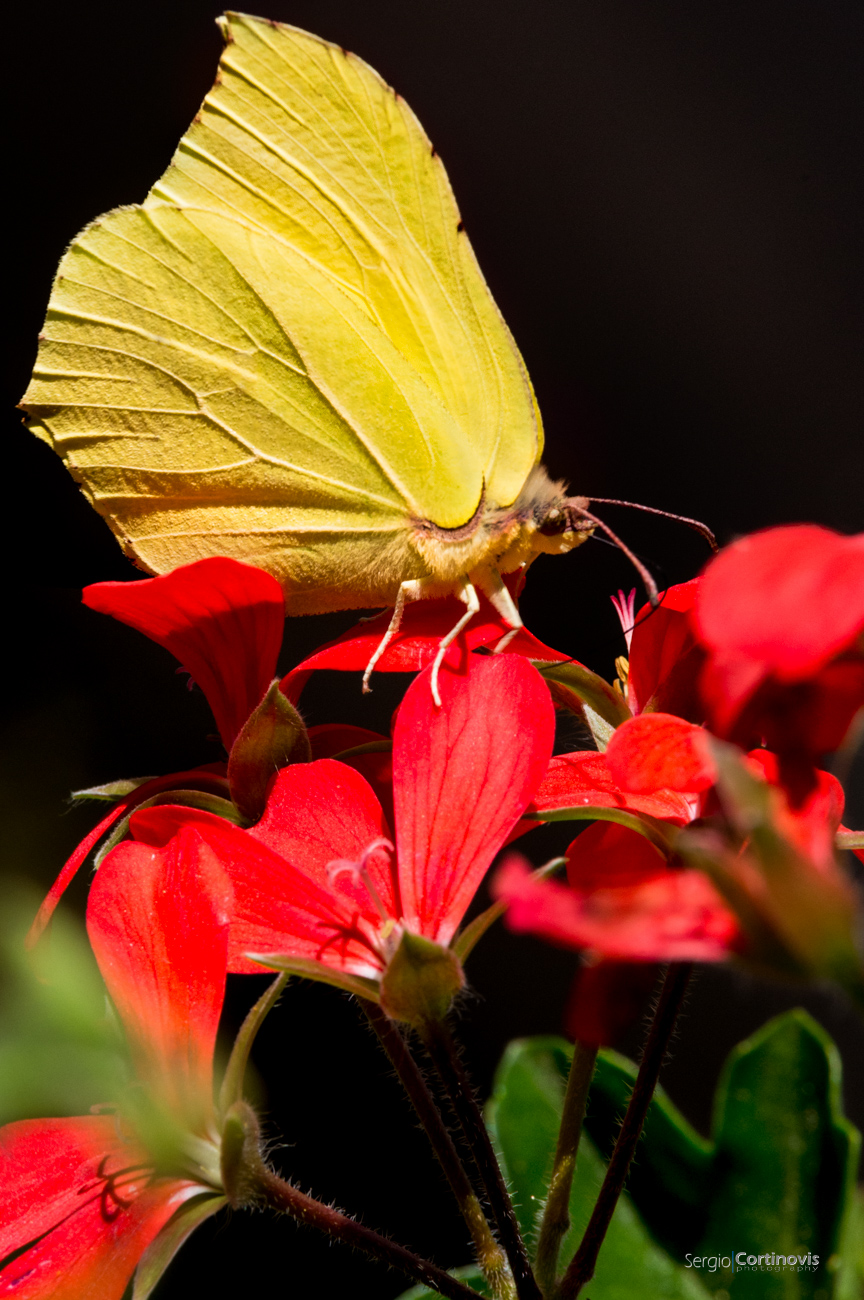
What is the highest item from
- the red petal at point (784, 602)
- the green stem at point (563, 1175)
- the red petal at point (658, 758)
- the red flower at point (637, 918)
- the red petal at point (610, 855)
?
the red petal at point (784, 602)

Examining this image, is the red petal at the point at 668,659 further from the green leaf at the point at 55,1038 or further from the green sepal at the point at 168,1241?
the green leaf at the point at 55,1038

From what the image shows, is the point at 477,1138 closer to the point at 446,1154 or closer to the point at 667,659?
the point at 446,1154

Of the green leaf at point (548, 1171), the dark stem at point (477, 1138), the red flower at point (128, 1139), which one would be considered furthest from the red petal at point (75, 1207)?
the green leaf at point (548, 1171)

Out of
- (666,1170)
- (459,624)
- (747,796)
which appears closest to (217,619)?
(459,624)

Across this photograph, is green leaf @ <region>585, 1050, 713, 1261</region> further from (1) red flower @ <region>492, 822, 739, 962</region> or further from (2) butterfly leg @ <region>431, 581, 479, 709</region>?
(1) red flower @ <region>492, 822, 739, 962</region>

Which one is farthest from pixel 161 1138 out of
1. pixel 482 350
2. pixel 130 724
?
pixel 130 724

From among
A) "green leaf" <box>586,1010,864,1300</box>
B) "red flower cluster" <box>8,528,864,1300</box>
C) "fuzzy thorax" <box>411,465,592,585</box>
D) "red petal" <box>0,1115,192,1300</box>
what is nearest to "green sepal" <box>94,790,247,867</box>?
"red flower cluster" <box>8,528,864,1300</box>
